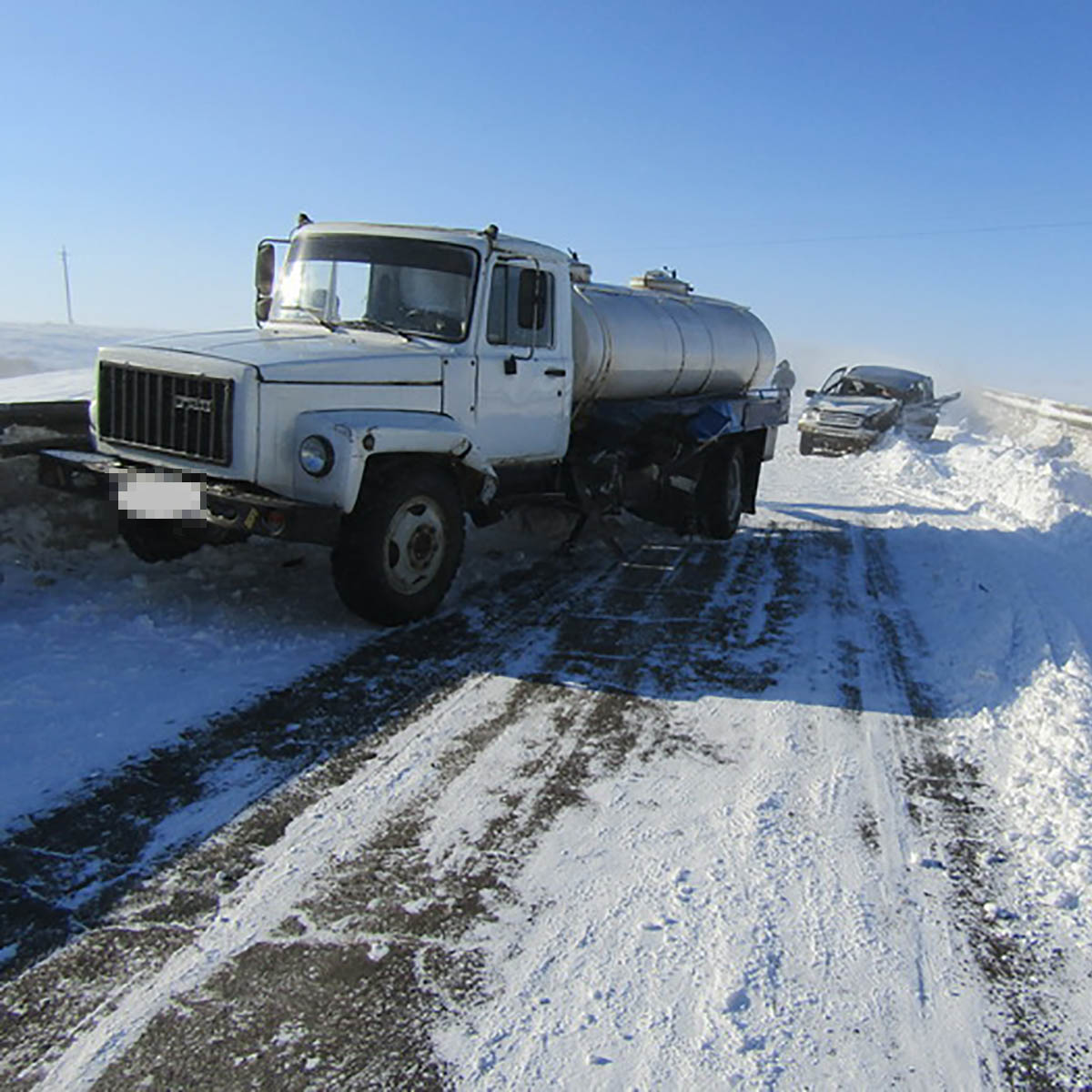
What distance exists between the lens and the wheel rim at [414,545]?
20.6 feet

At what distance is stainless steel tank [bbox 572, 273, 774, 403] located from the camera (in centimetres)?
869

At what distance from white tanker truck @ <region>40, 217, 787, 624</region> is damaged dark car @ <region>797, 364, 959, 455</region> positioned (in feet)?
37.4

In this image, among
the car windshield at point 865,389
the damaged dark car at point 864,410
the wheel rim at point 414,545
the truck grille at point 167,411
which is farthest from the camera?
the car windshield at point 865,389

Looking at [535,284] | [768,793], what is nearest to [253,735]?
[768,793]

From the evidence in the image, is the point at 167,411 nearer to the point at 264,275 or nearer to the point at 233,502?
the point at 233,502

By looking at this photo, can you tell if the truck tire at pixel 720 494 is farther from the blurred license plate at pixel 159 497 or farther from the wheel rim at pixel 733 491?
the blurred license plate at pixel 159 497

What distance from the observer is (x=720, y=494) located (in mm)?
10586

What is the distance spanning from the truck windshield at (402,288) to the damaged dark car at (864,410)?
14501 mm

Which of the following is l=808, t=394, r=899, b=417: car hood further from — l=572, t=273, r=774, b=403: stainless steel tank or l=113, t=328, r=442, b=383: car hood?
l=113, t=328, r=442, b=383: car hood

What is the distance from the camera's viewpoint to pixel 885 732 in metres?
5.06

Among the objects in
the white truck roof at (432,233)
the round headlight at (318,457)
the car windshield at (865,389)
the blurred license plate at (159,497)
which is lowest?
the blurred license plate at (159,497)

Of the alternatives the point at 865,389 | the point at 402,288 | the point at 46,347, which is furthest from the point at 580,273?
the point at 46,347

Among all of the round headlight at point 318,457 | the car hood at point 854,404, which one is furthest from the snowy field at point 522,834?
the car hood at point 854,404

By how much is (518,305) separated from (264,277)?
208 centimetres
